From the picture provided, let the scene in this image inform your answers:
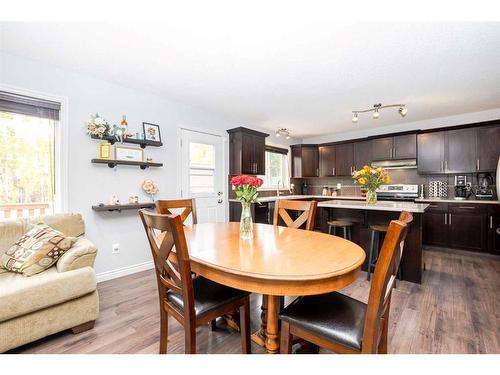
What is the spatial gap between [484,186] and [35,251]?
21.0ft

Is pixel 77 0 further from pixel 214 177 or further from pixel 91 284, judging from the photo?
pixel 214 177

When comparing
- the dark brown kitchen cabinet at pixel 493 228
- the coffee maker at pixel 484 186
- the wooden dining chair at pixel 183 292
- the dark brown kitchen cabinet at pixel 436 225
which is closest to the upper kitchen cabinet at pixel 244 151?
the wooden dining chair at pixel 183 292

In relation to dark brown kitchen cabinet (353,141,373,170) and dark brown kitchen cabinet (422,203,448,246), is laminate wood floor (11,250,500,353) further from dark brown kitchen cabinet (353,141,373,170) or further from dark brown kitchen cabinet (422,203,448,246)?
dark brown kitchen cabinet (353,141,373,170)

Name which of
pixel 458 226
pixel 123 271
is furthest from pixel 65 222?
pixel 458 226

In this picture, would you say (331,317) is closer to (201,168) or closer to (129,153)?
(129,153)

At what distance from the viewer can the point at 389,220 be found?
9.83 feet

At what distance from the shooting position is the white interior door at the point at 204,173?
12.3 ft

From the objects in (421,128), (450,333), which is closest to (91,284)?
(450,333)

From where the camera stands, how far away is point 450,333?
5.95 feet

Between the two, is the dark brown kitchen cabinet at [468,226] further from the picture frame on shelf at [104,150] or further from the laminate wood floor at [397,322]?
the picture frame on shelf at [104,150]

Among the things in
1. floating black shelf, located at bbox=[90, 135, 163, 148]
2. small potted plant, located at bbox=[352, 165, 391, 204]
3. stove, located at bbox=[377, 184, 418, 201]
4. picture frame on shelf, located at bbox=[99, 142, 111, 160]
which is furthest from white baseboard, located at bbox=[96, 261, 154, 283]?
stove, located at bbox=[377, 184, 418, 201]

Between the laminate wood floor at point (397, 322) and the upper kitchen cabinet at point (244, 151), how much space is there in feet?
7.51

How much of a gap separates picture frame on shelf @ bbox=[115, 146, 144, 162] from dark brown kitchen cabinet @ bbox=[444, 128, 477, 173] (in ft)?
17.5

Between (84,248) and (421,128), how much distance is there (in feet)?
19.7
